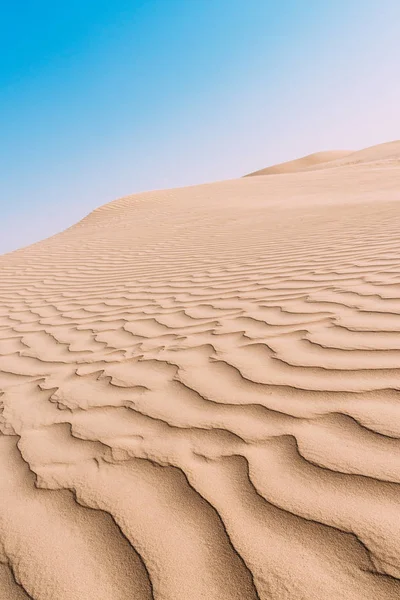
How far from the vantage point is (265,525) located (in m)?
1.41

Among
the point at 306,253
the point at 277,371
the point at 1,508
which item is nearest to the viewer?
the point at 1,508

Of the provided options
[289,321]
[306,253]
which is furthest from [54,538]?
[306,253]

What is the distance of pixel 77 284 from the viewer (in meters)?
6.06

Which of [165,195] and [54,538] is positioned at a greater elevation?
[165,195]

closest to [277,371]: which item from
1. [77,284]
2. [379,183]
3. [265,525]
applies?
[265,525]

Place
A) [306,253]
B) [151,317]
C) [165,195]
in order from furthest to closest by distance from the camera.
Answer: [165,195] < [306,253] < [151,317]

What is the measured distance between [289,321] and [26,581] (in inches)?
82.3

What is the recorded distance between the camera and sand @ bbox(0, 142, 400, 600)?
1305mm

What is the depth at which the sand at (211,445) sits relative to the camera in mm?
1305

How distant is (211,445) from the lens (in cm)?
183

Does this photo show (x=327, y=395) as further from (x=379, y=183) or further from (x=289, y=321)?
(x=379, y=183)

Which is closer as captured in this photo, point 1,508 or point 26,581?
point 26,581

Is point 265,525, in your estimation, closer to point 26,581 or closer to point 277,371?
point 26,581

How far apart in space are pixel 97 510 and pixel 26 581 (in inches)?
11.2
